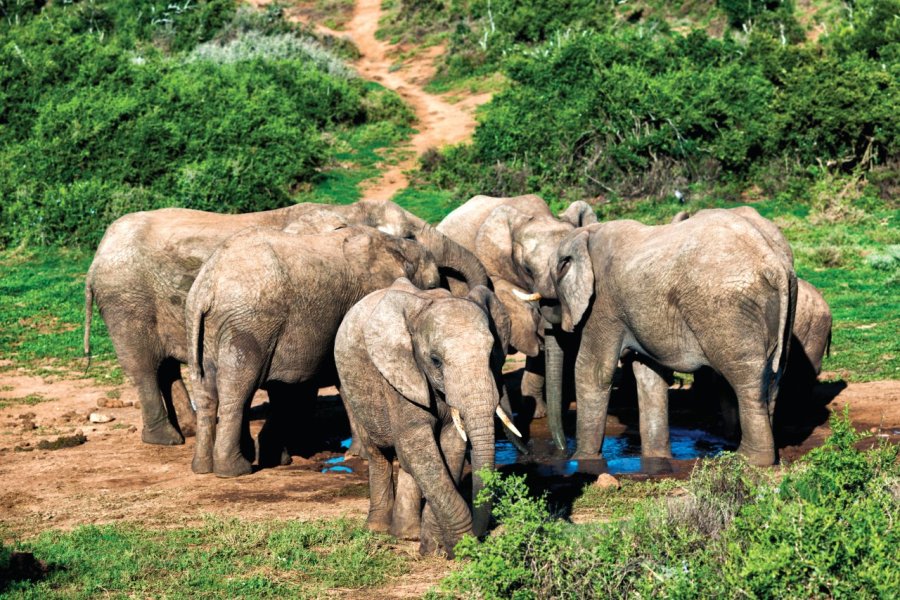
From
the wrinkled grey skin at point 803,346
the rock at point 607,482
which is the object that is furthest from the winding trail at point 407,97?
the rock at point 607,482

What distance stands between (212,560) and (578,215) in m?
6.23

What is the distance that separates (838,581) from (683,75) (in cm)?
1931

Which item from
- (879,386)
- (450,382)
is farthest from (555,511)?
(879,386)

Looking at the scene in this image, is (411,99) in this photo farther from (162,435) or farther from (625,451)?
(625,451)

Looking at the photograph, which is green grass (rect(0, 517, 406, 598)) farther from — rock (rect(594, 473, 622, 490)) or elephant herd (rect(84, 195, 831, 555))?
rock (rect(594, 473, 622, 490))

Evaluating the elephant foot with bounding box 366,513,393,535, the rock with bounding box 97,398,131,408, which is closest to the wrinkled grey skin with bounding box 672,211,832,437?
the elephant foot with bounding box 366,513,393,535

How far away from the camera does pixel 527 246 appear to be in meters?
11.9

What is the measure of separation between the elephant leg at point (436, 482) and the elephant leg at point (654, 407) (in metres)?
2.95

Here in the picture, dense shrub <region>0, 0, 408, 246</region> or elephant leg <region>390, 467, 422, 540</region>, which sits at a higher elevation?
elephant leg <region>390, 467, 422, 540</region>

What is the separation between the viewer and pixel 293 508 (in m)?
9.12

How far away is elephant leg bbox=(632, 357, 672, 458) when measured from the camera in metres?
10.3

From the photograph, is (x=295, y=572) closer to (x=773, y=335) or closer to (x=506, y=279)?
(x=773, y=335)

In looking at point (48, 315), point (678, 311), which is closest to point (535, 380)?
point (678, 311)

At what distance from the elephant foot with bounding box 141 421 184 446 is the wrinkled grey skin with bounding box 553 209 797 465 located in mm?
3781
